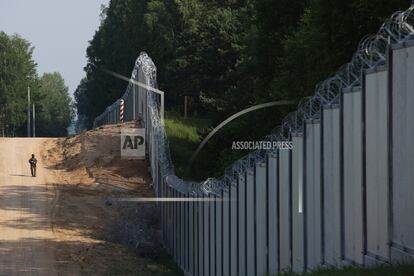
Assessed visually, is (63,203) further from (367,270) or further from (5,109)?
(5,109)

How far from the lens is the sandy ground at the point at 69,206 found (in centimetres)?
2848

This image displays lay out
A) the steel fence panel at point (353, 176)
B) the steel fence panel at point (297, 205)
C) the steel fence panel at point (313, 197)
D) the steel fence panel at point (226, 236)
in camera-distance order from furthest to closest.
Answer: the steel fence panel at point (226, 236)
the steel fence panel at point (297, 205)
the steel fence panel at point (313, 197)
the steel fence panel at point (353, 176)

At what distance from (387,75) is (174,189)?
1980 centimetres

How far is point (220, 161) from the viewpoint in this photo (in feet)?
130

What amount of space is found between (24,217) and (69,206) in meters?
2.54

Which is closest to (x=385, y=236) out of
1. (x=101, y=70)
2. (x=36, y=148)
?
(x=36, y=148)

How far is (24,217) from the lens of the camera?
117ft

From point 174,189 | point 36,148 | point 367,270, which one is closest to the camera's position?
point 367,270

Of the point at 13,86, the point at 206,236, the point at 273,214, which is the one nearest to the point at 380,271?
the point at 273,214

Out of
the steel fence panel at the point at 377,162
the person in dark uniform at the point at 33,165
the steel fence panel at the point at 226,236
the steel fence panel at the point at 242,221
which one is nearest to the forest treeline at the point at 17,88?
the person in dark uniform at the point at 33,165

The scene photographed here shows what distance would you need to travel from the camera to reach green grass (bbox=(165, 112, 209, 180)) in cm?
4471

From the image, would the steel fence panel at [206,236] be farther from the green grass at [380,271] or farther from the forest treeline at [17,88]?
the forest treeline at [17,88]

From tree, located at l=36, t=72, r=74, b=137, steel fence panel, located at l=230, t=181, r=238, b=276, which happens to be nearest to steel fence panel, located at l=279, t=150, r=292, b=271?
steel fence panel, located at l=230, t=181, r=238, b=276

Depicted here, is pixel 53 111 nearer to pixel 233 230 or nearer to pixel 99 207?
pixel 99 207
